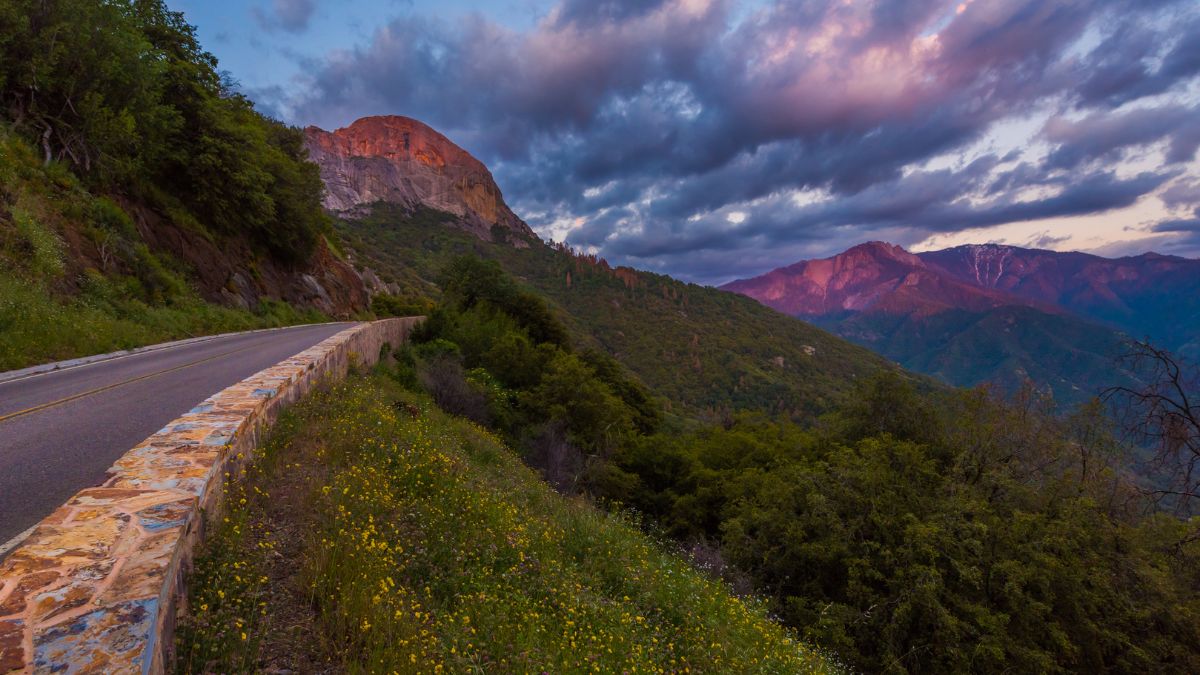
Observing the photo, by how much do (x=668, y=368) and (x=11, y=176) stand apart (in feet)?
349

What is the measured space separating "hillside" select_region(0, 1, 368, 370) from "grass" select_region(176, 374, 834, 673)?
9.09 m

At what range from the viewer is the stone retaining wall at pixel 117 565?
77.3 inches

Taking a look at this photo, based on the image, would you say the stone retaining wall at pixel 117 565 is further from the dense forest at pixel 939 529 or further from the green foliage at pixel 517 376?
the green foliage at pixel 517 376

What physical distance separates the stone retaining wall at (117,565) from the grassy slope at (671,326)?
70.5m

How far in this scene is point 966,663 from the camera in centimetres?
1120

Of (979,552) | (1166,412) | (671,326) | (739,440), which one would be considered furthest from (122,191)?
(671,326)

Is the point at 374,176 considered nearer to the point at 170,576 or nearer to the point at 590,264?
the point at 590,264

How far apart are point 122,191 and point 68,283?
28.7ft

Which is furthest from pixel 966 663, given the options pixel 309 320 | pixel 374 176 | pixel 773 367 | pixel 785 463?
pixel 374 176

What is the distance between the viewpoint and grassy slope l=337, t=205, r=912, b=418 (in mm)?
106500

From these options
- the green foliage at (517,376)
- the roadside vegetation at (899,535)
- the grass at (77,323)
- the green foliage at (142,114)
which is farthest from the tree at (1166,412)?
the green foliage at (142,114)

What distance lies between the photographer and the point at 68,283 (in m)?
13.5

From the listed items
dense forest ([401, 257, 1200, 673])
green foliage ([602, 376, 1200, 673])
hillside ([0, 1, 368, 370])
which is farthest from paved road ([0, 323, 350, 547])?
green foliage ([602, 376, 1200, 673])

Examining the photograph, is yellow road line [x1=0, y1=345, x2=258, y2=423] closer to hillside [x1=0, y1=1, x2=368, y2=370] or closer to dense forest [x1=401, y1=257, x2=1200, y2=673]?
hillside [x1=0, y1=1, x2=368, y2=370]
